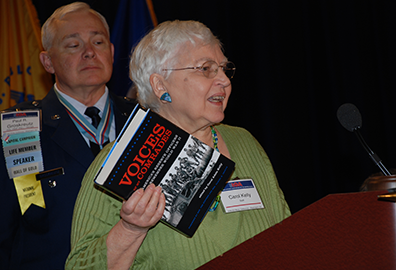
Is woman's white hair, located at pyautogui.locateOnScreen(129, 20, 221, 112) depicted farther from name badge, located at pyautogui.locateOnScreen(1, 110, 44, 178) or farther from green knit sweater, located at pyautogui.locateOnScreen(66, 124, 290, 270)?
name badge, located at pyautogui.locateOnScreen(1, 110, 44, 178)

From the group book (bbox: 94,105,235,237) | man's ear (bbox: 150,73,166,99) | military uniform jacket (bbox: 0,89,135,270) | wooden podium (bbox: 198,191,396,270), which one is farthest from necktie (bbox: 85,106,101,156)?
wooden podium (bbox: 198,191,396,270)

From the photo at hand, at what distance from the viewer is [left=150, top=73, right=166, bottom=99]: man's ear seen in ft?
5.02

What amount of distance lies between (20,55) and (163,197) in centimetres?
249

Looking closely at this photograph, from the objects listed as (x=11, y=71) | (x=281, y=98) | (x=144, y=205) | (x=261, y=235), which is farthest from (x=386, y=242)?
(x=11, y=71)

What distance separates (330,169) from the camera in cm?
329

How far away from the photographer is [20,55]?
10.2 ft

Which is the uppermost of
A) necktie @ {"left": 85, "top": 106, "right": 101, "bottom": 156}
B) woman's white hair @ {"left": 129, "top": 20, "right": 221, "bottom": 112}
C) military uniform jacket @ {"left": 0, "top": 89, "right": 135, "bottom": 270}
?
woman's white hair @ {"left": 129, "top": 20, "right": 221, "bottom": 112}

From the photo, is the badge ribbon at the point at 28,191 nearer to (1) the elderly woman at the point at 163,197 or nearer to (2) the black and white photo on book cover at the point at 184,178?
(1) the elderly woman at the point at 163,197

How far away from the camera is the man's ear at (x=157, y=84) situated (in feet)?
5.02

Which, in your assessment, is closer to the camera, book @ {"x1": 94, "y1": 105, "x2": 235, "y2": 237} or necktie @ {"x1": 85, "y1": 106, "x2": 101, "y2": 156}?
book @ {"x1": 94, "y1": 105, "x2": 235, "y2": 237}

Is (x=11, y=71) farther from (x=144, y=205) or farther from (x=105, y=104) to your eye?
(x=144, y=205)

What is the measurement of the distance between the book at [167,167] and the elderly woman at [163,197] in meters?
0.04

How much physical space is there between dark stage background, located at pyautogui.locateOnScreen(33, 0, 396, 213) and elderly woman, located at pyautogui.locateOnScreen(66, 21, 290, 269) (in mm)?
1529

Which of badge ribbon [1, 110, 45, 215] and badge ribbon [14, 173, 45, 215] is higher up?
badge ribbon [1, 110, 45, 215]
